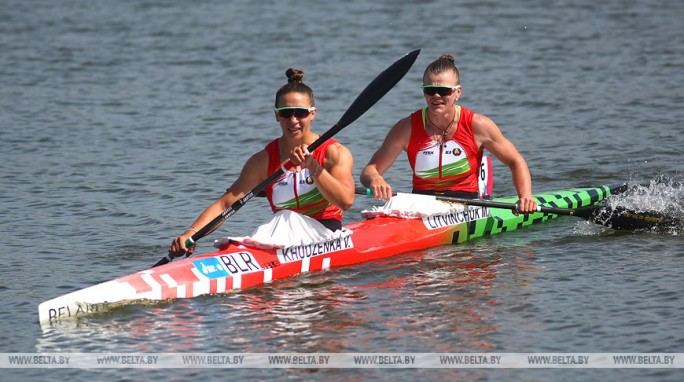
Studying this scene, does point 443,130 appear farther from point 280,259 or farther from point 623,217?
point 280,259

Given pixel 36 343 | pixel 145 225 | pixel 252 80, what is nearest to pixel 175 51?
pixel 252 80

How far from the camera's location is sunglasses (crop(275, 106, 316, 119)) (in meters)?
9.57

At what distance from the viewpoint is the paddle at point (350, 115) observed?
31.9ft

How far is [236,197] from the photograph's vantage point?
1007 centimetres

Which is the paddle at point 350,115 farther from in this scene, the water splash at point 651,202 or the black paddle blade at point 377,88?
the water splash at point 651,202

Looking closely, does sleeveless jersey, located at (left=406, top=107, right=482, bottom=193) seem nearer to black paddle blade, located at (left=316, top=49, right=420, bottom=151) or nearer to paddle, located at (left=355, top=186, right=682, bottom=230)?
black paddle blade, located at (left=316, top=49, right=420, bottom=151)

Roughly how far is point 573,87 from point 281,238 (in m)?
11.0

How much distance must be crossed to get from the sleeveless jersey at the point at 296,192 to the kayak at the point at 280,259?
1.09 ft

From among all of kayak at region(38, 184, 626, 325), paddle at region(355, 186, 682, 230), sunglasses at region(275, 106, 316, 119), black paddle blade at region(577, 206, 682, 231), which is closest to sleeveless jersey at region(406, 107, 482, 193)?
kayak at region(38, 184, 626, 325)

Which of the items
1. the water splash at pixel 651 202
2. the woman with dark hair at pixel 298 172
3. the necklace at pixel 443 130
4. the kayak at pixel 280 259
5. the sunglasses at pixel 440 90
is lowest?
the kayak at pixel 280 259

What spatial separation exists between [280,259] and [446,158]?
222 centimetres

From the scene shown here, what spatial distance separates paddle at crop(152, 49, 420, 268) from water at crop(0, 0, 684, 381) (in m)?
0.60

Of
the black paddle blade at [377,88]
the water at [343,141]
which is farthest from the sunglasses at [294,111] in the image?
the water at [343,141]

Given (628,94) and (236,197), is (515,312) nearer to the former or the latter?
(236,197)
